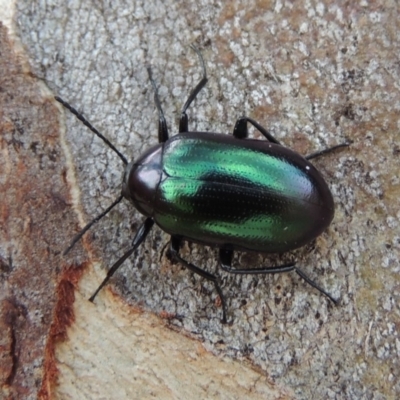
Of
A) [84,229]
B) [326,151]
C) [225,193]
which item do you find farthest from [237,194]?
[84,229]

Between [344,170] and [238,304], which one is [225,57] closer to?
[344,170]

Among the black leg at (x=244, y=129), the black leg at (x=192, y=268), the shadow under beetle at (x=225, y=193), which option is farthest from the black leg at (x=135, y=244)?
the black leg at (x=244, y=129)

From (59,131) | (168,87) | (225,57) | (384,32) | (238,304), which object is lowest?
(238,304)

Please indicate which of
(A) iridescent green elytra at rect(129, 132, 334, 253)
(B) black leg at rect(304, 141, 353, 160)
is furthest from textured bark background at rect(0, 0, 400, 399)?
(A) iridescent green elytra at rect(129, 132, 334, 253)

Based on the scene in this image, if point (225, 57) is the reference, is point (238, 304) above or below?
below

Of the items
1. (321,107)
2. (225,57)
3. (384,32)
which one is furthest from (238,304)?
(384,32)

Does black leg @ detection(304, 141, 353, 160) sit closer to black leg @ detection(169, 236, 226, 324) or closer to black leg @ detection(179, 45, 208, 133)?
black leg @ detection(179, 45, 208, 133)
